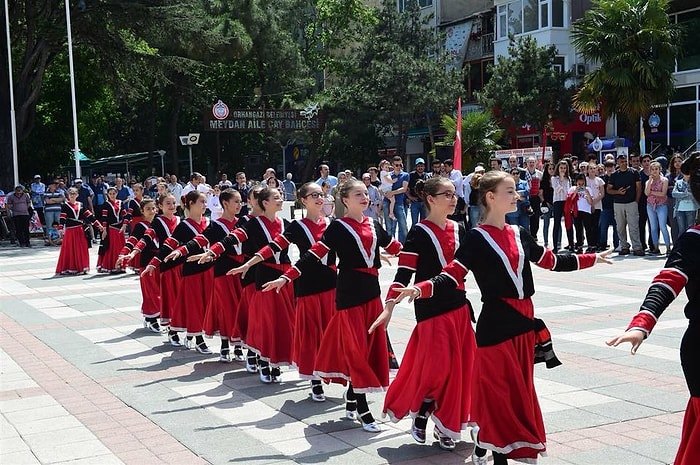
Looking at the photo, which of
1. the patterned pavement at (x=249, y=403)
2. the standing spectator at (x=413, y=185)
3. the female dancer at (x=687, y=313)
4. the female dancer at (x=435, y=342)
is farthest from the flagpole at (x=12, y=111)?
the female dancer at (x=687, y=313)

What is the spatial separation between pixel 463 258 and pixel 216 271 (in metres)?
4.68

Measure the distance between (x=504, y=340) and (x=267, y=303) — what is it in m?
3.48

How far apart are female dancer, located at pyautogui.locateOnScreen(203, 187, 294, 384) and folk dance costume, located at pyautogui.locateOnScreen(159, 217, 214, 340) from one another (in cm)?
133

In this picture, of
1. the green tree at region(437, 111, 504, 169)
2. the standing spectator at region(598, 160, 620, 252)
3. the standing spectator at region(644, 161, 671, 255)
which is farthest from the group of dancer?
the green tree at region(437, 111, 504, 169)

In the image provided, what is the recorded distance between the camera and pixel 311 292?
760 cm

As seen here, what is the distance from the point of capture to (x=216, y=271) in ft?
31.1

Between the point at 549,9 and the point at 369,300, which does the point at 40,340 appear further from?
the point at 549,9

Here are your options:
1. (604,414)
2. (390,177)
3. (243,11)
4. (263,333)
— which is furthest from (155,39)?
(604,414)

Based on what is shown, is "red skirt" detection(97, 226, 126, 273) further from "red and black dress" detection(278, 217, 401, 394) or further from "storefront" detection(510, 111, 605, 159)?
"storefront" detection(510, 111, 605, 159)

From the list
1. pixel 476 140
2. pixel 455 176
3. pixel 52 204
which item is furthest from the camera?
pixel 476 140

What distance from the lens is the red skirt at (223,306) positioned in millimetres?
9312

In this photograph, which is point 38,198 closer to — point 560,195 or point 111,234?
point 111,234

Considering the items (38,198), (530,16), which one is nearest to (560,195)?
(38,198)

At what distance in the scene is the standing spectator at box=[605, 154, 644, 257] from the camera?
56.1 ft
